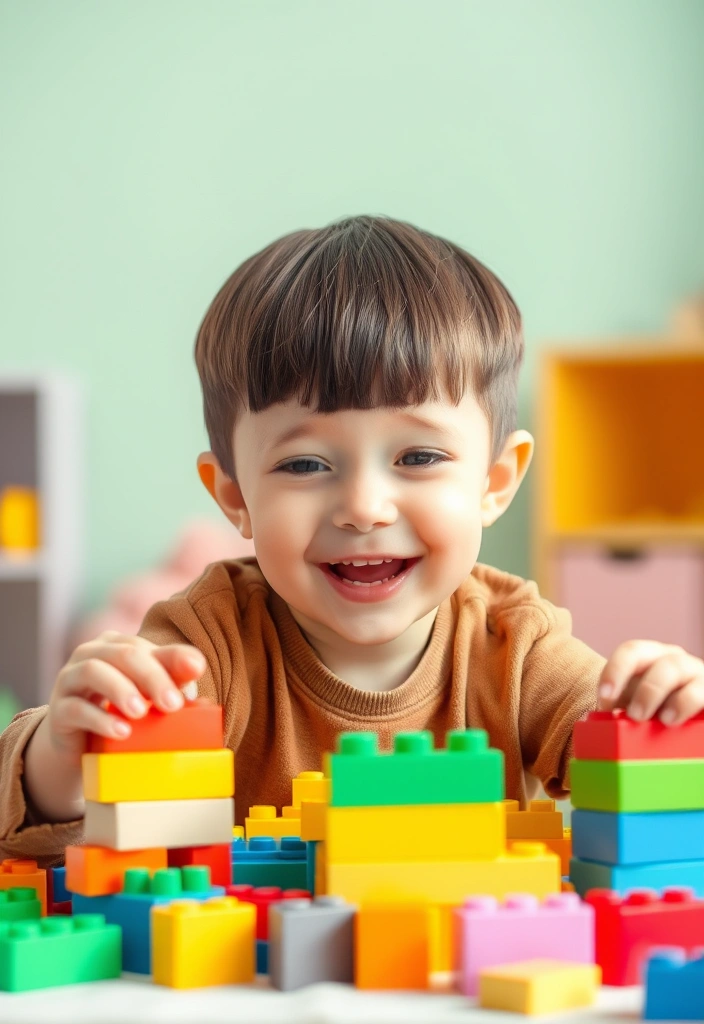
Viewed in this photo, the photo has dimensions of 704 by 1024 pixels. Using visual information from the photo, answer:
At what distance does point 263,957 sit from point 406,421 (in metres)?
0.39

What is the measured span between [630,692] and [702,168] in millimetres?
2647

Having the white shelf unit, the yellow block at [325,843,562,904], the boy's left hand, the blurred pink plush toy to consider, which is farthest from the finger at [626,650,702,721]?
the white shelf unit

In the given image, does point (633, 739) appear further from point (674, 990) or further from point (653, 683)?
point (674, 990)

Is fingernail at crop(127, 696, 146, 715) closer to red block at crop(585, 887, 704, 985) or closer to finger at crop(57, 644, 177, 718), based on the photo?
finger at crop(57, 644, 177, 718)

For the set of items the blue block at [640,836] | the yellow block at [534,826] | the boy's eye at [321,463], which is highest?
the boy's eye at [321,463]

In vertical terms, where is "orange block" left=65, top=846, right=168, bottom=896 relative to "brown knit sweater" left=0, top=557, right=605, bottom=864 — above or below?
below

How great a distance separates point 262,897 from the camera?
0.56 metres

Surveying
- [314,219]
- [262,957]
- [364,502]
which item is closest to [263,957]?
[262,957]

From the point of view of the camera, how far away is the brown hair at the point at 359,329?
2.76 feet

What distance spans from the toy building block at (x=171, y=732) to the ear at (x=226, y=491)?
387 millimetres

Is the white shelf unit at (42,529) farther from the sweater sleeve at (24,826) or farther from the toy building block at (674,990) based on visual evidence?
the toy building block at (674,990)

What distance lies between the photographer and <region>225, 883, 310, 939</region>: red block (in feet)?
1.79

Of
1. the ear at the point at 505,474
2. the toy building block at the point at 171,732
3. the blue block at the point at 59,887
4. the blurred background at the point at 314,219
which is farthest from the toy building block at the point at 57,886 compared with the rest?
the blurred background at the point at 314,219

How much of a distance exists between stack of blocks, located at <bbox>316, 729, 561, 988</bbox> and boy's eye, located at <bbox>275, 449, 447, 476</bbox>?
31cm
